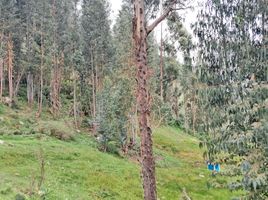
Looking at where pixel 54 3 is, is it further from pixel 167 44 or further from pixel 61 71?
pixel 167 44

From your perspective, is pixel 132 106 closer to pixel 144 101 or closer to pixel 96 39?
pixel 96 39

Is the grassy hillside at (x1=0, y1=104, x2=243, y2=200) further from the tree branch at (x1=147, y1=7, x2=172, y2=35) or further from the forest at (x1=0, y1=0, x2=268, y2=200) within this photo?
the tree branch at (x1=147, y1=7, x2=172, y2=35)

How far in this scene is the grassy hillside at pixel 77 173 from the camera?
2044 centimetres

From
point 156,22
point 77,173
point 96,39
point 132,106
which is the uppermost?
point 96,39

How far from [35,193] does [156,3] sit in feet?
30.5

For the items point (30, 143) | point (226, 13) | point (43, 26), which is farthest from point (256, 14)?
point (43, 26)

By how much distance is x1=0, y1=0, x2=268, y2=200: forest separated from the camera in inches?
364

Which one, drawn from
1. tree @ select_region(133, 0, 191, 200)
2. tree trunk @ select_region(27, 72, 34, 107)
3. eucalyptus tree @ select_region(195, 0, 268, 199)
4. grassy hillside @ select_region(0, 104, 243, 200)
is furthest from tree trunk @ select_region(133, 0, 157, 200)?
tree trunk @ select_region(27, 72, 34, 107)

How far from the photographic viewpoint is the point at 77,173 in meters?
→ 24.8

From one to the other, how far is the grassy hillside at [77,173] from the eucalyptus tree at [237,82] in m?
6.56

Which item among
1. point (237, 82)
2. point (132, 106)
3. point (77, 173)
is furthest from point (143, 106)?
point (132, 106)

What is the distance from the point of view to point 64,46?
5222cm

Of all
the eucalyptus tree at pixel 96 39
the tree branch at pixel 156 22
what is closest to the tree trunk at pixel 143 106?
the tree branch at pixel 156 22

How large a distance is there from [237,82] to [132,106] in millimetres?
27850
